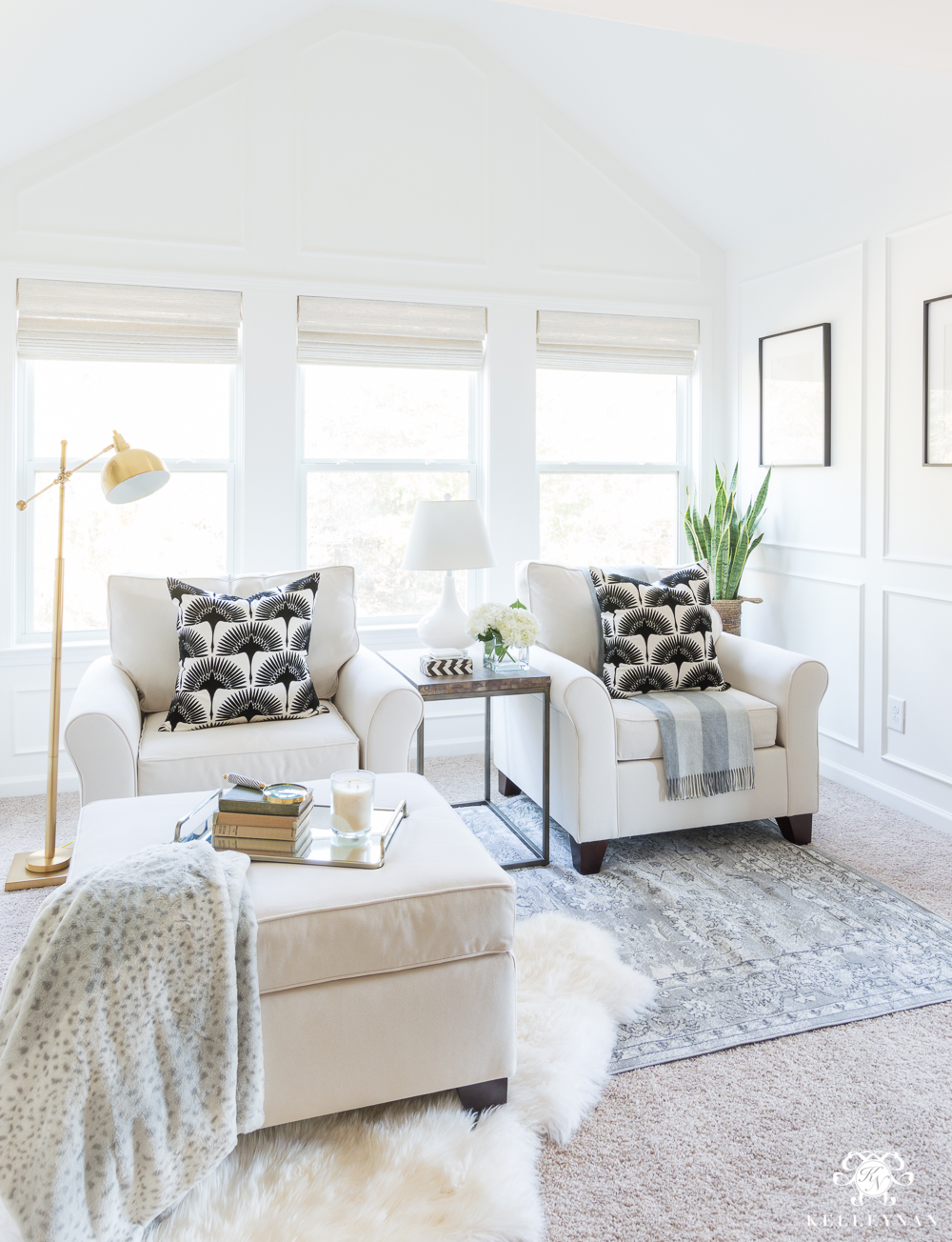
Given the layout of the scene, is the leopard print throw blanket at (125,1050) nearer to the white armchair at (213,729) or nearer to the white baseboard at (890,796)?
the white armchair at (213,729)

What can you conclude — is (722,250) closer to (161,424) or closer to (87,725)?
(161,424)

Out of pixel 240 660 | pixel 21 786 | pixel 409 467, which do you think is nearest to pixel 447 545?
pixel 240 660

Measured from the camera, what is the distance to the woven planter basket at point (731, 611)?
164 inches

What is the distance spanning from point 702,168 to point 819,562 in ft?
5.83

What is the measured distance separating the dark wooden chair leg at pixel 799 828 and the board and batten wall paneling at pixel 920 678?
1.83ft

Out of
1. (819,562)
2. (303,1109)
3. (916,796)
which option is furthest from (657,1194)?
(819,562)

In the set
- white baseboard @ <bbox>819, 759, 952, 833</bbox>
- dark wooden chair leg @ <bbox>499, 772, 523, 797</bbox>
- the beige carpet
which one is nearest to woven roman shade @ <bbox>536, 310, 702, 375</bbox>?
dark wooden chair leg @ <bbox>499, 772, 523, 797</bbox>

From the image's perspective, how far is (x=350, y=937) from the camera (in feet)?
5.47

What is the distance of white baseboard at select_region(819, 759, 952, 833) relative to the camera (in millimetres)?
3377

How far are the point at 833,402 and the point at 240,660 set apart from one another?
2.57 meters

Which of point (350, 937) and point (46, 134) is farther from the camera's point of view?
point (46, 134)

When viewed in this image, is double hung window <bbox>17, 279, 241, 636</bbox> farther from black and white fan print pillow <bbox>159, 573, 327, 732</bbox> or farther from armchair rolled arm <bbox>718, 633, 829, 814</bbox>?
armchair rolled arm <bbox>718, 633, 829, 814</bbox>

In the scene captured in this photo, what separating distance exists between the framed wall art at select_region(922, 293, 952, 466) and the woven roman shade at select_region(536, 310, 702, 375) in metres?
1.38

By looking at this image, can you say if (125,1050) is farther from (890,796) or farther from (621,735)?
(890,796)
